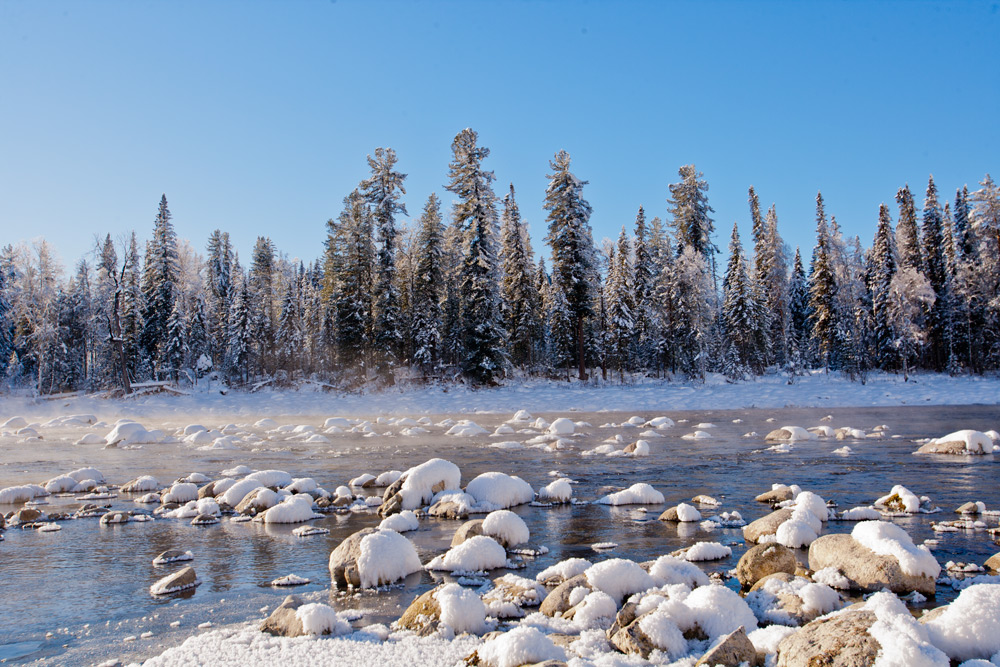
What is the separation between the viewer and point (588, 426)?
78.7 feet

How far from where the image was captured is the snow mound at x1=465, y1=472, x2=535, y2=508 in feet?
35.0

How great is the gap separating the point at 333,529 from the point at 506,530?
8.82ft

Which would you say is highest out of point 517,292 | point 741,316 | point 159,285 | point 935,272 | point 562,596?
point 159,285

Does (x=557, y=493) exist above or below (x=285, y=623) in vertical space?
below

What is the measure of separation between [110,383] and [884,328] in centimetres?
5413

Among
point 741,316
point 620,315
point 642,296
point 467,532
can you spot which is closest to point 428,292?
point 620,315

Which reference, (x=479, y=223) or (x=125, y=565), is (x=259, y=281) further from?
(x=125, y=565)

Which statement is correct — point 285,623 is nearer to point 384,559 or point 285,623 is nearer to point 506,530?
point 384,559

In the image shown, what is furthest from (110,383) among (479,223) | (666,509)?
(666,509)

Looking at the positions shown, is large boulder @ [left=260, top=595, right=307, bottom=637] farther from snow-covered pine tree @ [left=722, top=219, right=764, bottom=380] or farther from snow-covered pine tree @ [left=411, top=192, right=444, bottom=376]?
snow-covered pine tree @ [left=722, top=219, right=764, bottom=380]

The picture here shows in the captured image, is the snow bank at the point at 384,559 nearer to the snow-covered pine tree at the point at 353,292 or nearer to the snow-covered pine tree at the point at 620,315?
the snow-covered pine tree at the point at 353,292

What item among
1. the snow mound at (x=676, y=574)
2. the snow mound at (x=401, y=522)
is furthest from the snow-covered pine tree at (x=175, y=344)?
the snow mound at (x=676, y=574)

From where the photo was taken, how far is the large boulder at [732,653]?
4.54 m

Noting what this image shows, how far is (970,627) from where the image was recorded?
4.62 m
